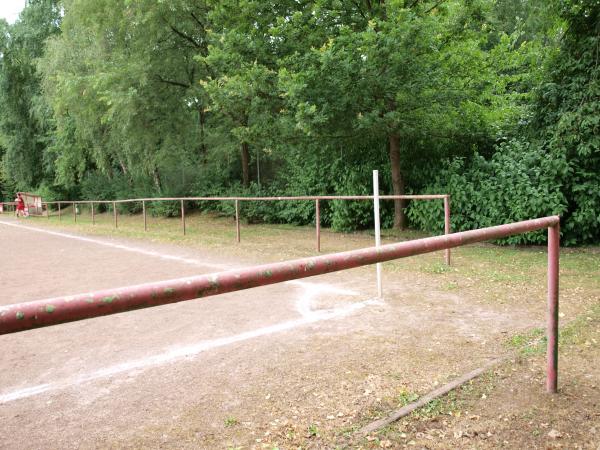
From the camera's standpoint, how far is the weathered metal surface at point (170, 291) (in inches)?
46.7

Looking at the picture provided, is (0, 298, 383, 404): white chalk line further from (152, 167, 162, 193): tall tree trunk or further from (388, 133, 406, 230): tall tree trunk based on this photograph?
(152, 167, 162, 193): tall tree trunk

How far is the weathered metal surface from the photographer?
3.89ft

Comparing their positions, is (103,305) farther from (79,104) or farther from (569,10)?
(79,104)

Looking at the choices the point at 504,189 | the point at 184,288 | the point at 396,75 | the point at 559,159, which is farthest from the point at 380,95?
the point at 184,288

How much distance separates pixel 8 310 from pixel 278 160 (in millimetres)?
16568

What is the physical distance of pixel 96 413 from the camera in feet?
9.27

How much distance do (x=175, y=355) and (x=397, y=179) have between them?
7.86m

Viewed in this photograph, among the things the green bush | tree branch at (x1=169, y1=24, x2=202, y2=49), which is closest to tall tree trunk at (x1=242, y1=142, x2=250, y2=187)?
tree branch at (x1=169, y1=24, x2=202, y2=49)

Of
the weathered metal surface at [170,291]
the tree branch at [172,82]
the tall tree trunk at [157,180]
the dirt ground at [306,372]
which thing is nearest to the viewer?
the weathered metal surface at [170,291]

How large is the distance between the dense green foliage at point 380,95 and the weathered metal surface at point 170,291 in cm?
700

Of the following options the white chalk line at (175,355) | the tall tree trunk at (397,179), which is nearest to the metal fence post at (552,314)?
the white chalk line at (175,355)

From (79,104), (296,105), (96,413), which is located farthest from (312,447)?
(79,104)

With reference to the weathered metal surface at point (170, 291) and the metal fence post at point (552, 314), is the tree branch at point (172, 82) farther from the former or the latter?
the weathered metal surface at point (170, 291)

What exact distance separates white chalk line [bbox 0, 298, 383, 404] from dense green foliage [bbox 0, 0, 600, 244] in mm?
4814
